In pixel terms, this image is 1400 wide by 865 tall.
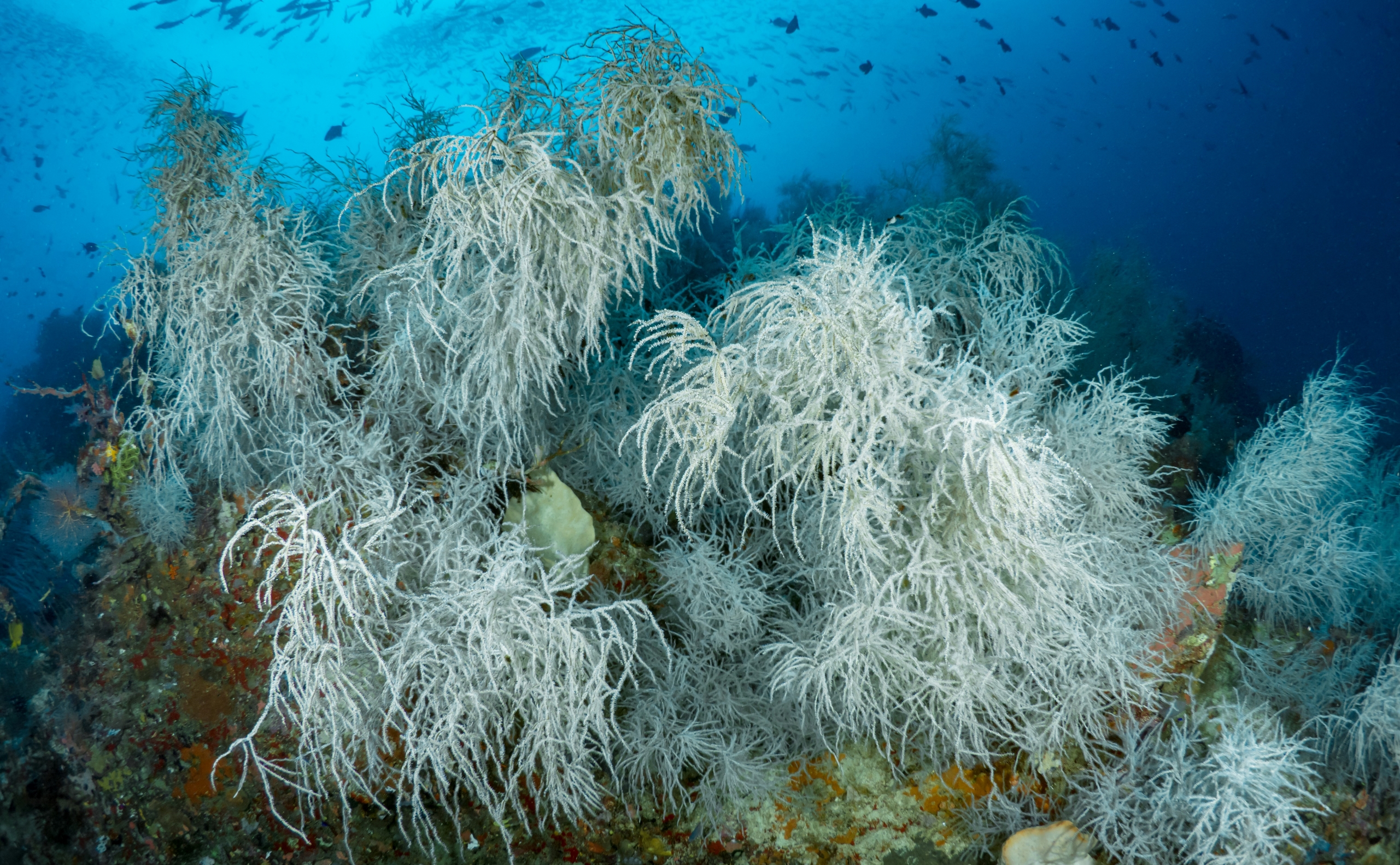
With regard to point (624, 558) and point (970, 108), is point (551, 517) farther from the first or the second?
point (970, 108)

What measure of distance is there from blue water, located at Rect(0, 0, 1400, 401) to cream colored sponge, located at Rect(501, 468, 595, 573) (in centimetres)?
634

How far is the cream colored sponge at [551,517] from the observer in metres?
3.36

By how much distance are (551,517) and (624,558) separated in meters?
0.60

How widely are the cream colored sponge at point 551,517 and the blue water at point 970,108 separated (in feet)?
20.8

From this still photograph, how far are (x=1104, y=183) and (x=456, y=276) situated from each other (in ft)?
44.9

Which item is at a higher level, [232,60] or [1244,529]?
[232,60]

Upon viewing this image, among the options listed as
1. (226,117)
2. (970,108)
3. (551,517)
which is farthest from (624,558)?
(970,108)

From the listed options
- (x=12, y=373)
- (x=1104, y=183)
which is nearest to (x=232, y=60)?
(x=12, y=373)

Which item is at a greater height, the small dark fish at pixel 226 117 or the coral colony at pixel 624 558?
the small dark fish at pixel 226 117

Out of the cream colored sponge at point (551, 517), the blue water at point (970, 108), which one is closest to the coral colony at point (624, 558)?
the cream colored sponge at point (551, 517)

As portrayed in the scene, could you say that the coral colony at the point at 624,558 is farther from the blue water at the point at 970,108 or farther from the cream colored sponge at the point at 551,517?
the blue water at the point at 970,108

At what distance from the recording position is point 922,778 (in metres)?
3.29

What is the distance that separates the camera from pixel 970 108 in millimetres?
11375

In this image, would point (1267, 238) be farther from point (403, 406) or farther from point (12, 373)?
point (12, 373)
